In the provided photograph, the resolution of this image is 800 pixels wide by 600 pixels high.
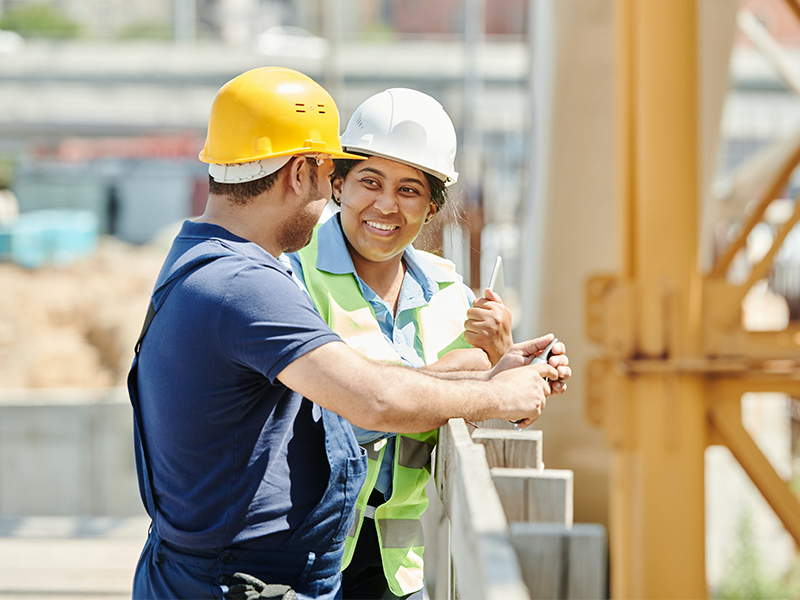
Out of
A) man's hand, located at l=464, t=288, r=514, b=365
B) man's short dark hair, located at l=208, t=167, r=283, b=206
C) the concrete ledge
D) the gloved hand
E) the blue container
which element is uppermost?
the blue container

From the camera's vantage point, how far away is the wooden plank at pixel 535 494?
5.39 feet

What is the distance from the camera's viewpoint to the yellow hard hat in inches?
88.2

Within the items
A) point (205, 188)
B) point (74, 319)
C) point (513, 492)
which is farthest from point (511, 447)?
point (205, 188)

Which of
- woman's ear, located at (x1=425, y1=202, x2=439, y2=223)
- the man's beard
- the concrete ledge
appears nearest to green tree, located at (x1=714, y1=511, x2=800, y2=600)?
the concrete ledge

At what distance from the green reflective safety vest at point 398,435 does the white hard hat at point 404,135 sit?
1.03 feet

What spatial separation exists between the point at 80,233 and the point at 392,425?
28.1m

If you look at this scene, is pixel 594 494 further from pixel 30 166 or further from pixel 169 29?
pixel 169 29

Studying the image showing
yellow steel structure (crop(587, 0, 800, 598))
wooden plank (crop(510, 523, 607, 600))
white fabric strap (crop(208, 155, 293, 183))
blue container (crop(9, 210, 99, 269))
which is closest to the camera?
wooden plank (crop(510, 523, 607, 600))

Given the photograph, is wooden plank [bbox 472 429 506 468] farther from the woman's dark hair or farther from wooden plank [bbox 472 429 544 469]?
the woman's dark hair

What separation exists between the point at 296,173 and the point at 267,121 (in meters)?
0.14

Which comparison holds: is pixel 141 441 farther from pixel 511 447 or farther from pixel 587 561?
pixel 587 561

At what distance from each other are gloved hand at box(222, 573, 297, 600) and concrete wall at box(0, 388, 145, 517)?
8.47 m

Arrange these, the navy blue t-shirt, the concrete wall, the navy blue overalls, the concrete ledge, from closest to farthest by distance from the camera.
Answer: the navy blue t-shirt < the navy blue overalls < the concrete ledge < the concrete wall

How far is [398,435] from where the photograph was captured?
260 centimetres
